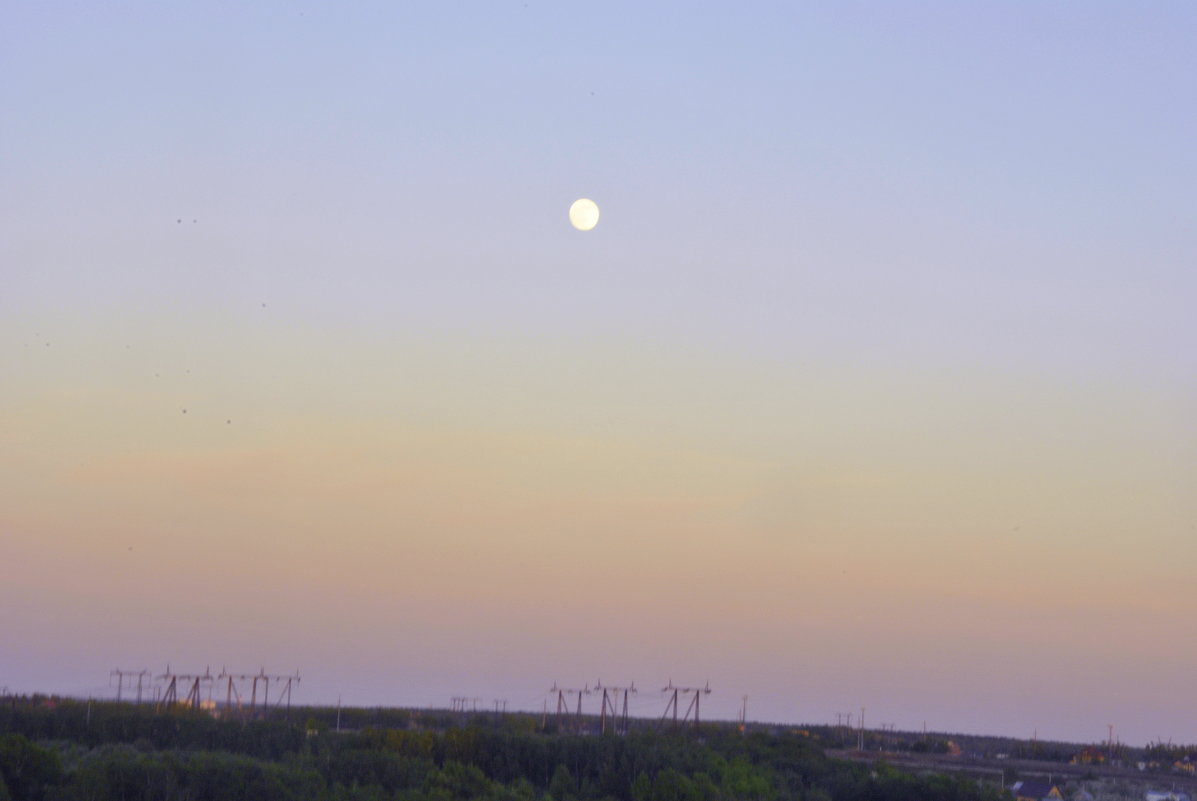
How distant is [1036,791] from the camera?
52188 mm

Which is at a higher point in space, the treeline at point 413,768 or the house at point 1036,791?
the treeline at point 413,768

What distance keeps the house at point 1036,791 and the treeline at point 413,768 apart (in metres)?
6.83

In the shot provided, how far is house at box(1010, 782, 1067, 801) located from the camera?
4972cm

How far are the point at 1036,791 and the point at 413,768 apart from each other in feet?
83.2

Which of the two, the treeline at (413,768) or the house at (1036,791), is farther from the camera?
the house at (1036,791)

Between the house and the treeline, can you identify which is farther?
the house

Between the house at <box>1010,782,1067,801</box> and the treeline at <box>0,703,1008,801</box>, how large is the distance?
A: 22.4ft

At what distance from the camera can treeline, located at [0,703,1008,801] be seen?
30.2 metres

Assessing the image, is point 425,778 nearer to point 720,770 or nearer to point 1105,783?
point 720,770

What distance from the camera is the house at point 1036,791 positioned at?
49.7 metres

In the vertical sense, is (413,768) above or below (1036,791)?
above

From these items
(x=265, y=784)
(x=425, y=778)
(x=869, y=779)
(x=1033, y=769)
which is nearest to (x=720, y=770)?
(x=869, y=779)

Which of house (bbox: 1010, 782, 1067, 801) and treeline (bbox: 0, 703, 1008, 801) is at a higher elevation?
treeline (bbox: 0, 703, 1008, 801)

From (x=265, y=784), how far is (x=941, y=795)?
1784 centimetres
